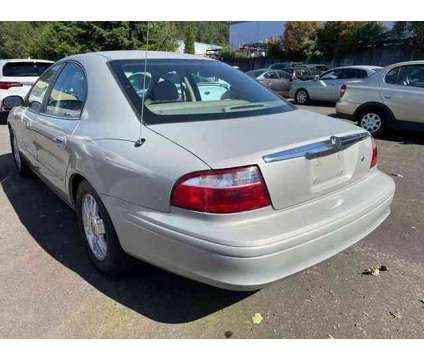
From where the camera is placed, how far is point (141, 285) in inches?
111

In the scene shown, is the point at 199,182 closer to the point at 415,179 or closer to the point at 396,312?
the point at 396,312

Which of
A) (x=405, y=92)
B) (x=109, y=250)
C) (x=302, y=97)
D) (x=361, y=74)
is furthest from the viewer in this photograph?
(x=302, y=97)

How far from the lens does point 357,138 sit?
261cm

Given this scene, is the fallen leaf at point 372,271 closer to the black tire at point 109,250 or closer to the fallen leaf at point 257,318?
the fallen leaf at point 257,318

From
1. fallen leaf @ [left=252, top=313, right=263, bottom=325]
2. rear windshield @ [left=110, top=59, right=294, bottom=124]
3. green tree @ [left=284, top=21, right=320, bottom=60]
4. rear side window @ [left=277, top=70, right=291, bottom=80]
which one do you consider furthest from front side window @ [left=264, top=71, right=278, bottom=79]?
green tree @ [left=284, top=21, right=320, bottom=60]

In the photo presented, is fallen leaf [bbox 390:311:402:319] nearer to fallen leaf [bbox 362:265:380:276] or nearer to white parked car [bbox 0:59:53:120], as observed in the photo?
fallen leaf [bbox 362:265:380:276]

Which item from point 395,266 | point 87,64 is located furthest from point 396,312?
point 87,64

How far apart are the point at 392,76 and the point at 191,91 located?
228 inches

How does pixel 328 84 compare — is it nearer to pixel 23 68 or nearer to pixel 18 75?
pixel 23 68

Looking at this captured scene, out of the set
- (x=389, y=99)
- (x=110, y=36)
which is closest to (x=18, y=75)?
(x=389, y=99)

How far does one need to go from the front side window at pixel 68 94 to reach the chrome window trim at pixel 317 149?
5.38 feet

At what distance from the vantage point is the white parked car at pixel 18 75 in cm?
985

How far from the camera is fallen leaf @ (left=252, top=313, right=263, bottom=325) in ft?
7.94

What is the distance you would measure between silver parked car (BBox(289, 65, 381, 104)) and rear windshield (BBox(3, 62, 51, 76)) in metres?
8.38
